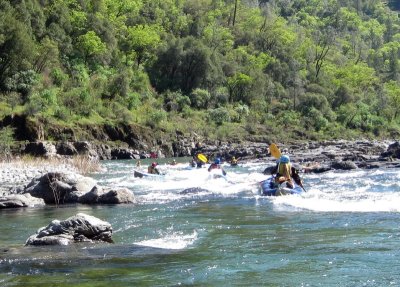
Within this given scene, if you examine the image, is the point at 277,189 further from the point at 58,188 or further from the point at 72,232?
the point at 72,232

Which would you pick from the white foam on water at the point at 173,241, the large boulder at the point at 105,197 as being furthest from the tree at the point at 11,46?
the white foam on water at the point at 173,241

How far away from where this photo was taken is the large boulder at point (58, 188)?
843 inches

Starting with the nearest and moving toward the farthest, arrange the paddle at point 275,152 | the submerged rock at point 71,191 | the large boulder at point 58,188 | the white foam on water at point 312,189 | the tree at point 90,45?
the white foam on water at point 312,189 < the submerged rock at point 71,191 < the large boulder at point 58,188 < the paddle at point 275,152 < the tree at point 90,45

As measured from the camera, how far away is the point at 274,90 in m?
93.3

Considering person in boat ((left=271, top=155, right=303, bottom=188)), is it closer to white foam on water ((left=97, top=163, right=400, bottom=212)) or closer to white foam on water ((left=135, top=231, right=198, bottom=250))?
white foam on water ((left=97, top=163, right=400, bottom=212))

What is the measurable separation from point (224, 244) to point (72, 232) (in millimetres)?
3140

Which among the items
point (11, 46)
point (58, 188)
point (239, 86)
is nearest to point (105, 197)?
point (58, 188)

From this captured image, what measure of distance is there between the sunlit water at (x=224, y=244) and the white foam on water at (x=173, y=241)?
2cm

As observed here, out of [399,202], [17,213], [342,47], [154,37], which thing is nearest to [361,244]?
[399,202]

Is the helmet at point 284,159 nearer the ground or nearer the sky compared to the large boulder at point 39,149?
nearer the sky

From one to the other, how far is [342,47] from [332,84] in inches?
1735

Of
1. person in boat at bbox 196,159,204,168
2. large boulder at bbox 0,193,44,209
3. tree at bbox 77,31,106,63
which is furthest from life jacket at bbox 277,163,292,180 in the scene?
tree at bbox 77,31,106,63

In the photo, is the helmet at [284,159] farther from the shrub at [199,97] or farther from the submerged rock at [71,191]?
the shrub at [199,97]

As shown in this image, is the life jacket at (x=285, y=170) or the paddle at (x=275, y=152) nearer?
the life jacket at (x=285, y=170)
